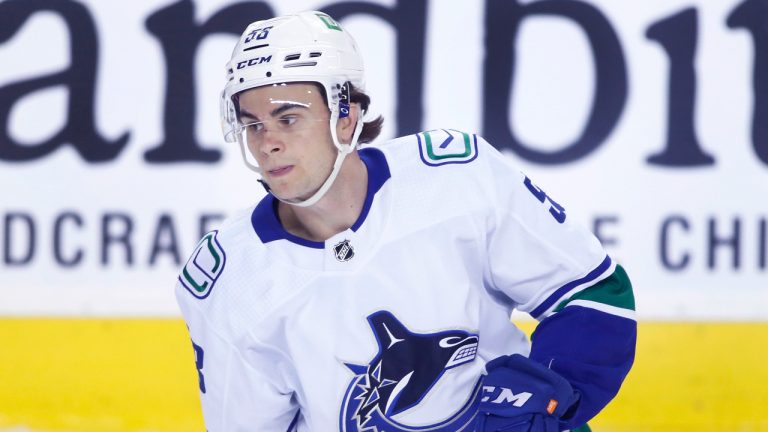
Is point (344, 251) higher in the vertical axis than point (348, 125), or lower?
lower

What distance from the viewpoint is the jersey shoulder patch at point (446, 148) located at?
1826mm

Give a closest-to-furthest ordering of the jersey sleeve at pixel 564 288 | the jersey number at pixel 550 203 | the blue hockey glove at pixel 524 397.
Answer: the blue hockey glove at pixel 524 397 → the jersey sleeve at pixel 564 288 → the jersey number at pixel 550 203

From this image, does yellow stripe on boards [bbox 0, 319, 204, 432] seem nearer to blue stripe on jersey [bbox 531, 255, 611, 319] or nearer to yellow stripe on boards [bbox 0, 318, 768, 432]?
yellow stripe on boards [bbox 0, 318, 768, 432]

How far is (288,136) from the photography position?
1715mm

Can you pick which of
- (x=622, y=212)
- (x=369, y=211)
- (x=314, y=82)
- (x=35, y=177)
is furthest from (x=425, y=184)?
(x=35, y=177)

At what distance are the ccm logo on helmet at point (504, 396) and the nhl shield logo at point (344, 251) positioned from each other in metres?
0.30

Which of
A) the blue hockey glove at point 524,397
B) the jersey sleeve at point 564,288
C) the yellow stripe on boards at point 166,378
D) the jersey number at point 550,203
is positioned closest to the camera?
the blue hockey glove at point 524,397

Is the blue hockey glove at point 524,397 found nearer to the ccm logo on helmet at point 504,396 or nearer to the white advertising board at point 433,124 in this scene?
the ccm logo on helmet at point 504,396

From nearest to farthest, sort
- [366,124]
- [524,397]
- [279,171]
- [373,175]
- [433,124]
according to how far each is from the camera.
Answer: [524,397]
[279,171]
[373,175]
[366,124]
[433,124]

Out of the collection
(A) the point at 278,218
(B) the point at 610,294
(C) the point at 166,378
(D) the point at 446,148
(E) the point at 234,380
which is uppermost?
(D) the point at 446,148

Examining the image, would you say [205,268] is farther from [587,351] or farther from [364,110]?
[587,351]

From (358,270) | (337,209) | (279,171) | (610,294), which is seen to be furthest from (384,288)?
(610,294)

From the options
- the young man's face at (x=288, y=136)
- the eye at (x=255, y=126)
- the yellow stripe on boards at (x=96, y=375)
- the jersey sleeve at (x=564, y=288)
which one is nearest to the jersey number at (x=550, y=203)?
the jersey sleeve at (x=564, y=288)

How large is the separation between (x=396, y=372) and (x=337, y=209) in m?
0.28
